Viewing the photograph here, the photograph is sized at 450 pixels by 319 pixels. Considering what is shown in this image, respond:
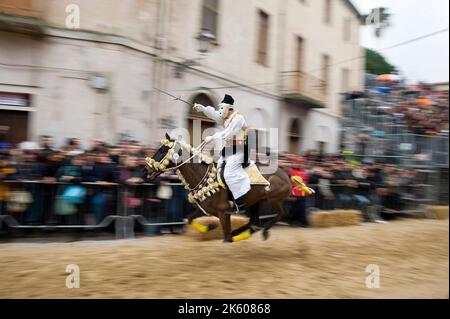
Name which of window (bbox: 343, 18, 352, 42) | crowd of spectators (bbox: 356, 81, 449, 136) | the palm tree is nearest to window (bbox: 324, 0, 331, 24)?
window (bbox: 343, 18, 352, 42)

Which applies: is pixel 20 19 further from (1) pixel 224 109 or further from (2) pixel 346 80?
(2) pixel 346 80

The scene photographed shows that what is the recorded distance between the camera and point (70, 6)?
648cm

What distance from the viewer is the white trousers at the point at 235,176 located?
6453 millimetres

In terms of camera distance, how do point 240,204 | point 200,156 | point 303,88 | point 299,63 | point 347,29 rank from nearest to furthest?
point 200,156 → point 240,204 → point 303,88 → point 299,63 → point 347,29

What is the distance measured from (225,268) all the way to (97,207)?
2.81 m

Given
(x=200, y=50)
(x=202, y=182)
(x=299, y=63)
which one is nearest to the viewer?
(x=202, y=182)

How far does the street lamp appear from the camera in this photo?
6.63 metres

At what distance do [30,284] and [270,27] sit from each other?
303 inches

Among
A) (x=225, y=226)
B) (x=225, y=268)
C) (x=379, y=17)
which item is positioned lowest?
(x=225, y=268)

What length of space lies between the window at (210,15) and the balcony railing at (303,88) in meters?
4.84

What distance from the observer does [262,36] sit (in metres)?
10.0

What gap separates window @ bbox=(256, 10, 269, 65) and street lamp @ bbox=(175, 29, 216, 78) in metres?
2.67

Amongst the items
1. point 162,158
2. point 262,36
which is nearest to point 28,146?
point 162,158

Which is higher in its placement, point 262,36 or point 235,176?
point 262,36
